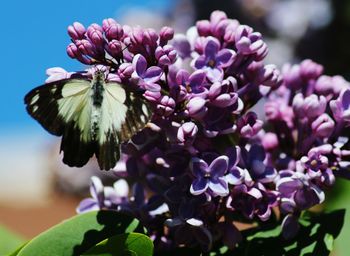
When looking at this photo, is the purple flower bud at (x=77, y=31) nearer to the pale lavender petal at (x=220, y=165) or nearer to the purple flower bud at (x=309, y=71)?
the pale lavender petal at (x=220, y=165)

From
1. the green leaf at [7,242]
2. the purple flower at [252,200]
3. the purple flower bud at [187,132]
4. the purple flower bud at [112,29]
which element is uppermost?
the purple flower bud at [112,29]

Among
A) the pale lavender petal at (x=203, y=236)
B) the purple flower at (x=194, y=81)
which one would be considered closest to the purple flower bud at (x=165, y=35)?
the purple flower at (x=194, y=81)

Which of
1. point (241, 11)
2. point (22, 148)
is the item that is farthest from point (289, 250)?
point (22, 148)

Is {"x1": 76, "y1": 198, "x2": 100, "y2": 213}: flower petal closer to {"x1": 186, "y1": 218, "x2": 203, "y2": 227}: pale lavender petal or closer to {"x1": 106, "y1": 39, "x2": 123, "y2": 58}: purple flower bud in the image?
{"x1": 186, "y1": 218, "x2": 203, "y2": 227}: pale lavender petal

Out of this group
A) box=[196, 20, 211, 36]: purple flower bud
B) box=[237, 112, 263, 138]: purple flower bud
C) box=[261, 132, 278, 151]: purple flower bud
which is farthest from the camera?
box=[261, 132, 278, 151]: purple flower bud

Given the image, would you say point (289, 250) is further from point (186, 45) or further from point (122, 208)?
point (186, 45)

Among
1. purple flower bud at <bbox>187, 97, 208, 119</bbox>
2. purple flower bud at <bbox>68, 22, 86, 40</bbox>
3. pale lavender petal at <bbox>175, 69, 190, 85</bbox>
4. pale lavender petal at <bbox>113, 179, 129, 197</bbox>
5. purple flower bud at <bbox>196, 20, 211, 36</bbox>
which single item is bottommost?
pale lavender petal at <bbox>113, 179, 129, 197</bbox>

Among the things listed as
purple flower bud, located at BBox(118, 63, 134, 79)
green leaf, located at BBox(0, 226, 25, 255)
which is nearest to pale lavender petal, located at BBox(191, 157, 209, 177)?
purple flower bud, located at BBox(118, 63, 134, 79)
